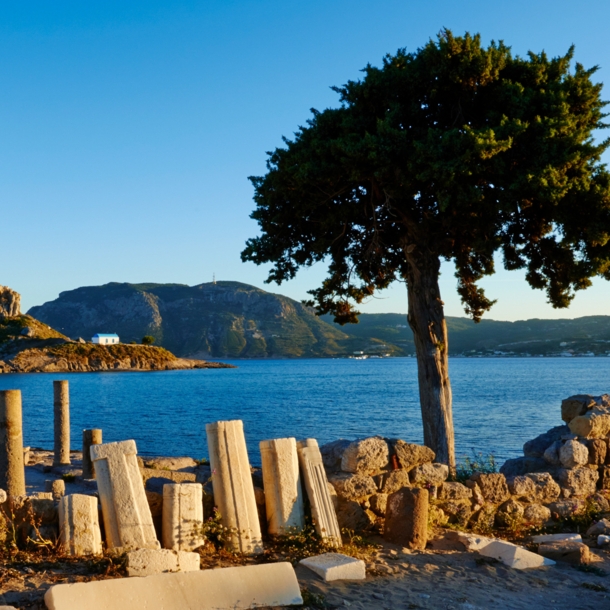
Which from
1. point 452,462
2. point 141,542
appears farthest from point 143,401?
point 141,542

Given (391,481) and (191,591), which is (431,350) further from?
(191,591)

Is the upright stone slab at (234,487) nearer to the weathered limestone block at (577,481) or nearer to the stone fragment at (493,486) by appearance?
the stone fragment at (493,486)

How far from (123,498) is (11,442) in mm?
4288

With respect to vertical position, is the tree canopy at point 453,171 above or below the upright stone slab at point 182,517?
above

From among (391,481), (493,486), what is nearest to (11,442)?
(391,481)

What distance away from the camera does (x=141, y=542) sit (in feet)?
21.1

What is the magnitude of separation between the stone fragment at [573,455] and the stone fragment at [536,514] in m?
0.98

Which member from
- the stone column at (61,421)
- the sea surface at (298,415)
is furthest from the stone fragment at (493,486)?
the sea surface at (298,415)

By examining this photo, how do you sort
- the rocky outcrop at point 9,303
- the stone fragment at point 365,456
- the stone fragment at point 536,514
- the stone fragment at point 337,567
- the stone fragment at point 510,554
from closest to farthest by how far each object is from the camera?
the stone fragment at point 337,567
the stone fragment at point 510,554
the stone fragment at point 365,456
the stone fragment at point 536,514
the rocky outcrop at point 9,303

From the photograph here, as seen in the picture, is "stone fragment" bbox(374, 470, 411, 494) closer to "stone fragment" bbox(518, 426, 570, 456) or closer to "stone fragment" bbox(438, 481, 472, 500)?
"stone fragment" bbox(438, 481, 472, 500)

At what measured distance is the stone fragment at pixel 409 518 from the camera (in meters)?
7.65

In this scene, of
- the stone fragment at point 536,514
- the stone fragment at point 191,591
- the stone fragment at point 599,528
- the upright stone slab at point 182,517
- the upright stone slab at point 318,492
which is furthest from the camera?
the stone fragment at point 536,514

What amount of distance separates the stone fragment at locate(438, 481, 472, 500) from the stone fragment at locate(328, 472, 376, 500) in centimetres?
109

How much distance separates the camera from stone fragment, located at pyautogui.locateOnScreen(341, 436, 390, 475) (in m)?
8.11
